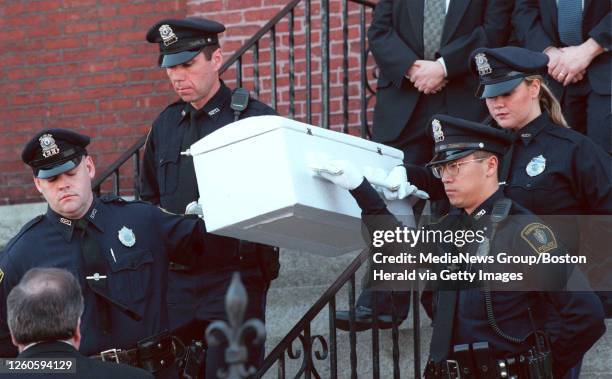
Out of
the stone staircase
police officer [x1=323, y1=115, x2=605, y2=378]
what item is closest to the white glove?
police officer [x1=323, y1=115, x2=605, y2=378]

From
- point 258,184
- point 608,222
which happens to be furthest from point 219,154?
point 608,222

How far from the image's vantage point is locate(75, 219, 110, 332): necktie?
18.6 feet

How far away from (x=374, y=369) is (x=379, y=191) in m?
0.80

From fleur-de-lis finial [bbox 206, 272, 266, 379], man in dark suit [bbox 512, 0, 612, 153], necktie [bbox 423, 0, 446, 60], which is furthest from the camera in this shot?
necktie [bbox 423, 0, 446, 60]

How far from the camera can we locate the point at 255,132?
18.5ft

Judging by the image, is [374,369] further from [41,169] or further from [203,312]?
[41,169]

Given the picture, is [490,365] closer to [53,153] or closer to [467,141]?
[467,141]

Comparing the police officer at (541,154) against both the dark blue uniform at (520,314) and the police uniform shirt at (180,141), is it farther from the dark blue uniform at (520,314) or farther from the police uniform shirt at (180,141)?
the police uniform shirt at (180,141)

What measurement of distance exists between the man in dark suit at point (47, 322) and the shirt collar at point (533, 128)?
227 centimetres

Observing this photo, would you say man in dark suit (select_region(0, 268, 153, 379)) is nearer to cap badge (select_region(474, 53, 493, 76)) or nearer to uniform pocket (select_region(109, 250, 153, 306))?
uniform pocket (select_region(109, 250, 153, 306))

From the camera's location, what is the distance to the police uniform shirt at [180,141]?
6.37 meters

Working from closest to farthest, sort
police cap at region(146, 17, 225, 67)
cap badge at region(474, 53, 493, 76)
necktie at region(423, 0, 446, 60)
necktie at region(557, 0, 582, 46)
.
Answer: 1. cap badge at region(474, 53, 493, 76)
2. police cap at region(146, 17, 225, 67)
3. necktie at region(557, 0, 582, 46)
4. necktie at region(423, 0, 446, 60)

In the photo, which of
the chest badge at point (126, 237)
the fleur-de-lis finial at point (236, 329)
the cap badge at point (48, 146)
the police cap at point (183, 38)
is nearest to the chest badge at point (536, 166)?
the police cap at point (183, 38)

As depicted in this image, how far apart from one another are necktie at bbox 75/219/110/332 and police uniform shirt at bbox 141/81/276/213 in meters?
0.65
